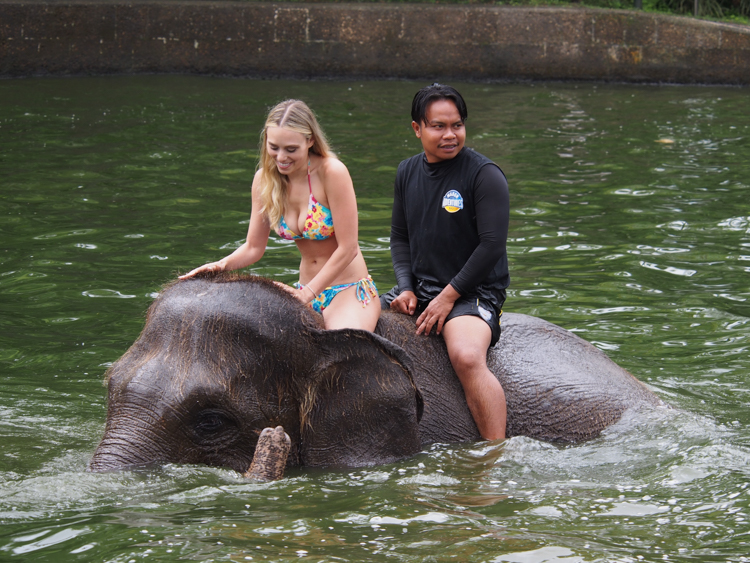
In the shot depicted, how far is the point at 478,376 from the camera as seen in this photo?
183 inches

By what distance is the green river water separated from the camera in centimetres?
382

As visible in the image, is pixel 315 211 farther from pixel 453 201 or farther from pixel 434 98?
pixel 434 98

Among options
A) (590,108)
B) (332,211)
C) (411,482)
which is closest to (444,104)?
(332,211)

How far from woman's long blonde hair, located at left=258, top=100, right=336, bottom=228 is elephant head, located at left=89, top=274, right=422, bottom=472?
589mm

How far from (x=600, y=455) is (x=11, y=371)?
3774 mm

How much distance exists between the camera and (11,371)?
6230 millimetres

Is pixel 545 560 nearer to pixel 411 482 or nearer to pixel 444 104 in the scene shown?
pixel 411 482

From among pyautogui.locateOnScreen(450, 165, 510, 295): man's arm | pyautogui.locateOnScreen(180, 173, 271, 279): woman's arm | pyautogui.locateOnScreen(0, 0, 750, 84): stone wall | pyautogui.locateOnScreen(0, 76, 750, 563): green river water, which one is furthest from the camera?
pyautogui.locateOnScreen(0, 0, 750, 84): stone wall

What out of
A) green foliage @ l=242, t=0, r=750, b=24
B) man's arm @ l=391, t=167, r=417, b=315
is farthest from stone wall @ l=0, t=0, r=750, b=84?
man's arm @ l=391, t=167, r=417, b=315

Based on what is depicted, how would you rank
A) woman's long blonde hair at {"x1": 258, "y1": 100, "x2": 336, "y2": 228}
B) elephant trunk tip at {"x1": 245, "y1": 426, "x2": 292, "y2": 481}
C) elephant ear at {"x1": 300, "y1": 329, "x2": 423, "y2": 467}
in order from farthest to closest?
woman's long blonde hair at {"x1": 258, "y1": 100, "x2": 336, "y2": 228} < elephant ear at {"x1": 300, "y1": 329, "x2": 423, "y2": 467} < elephant trunk tip at {"x1": 245, "y1": 426, "x2": 292, "y2": 481}

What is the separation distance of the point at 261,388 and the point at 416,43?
15.4 meters

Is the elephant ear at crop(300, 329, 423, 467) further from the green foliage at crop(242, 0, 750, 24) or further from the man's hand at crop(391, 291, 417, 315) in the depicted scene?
the green foliage at crop(242, 0, 750, 24)

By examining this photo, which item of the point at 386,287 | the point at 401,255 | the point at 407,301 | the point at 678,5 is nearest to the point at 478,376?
the point at 407,301

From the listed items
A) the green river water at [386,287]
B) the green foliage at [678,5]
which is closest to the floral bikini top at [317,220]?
the green river water at [386,287]
